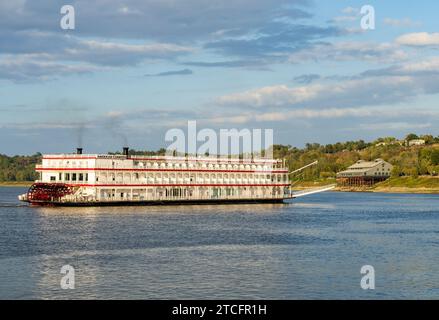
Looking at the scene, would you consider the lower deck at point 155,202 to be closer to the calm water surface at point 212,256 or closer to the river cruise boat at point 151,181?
the river cruise boat at point 151,181

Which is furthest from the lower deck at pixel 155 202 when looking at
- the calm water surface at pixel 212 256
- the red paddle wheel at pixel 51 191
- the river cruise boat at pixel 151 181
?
the calm water surface at pixel 212 256

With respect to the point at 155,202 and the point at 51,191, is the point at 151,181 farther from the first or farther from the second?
the point at 51,191

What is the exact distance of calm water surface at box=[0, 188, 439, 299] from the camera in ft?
155

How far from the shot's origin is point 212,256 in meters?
61.6

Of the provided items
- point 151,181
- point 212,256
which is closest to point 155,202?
point 151,181

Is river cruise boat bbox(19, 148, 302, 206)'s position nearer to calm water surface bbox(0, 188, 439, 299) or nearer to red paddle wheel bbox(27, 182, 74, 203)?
red paddle wheel bbox(27, 182, 74, 203)

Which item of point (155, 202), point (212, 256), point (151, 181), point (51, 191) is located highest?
point (151, 181)

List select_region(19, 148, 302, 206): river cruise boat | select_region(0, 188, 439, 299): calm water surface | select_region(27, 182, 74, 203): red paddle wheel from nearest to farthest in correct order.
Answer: select_region(0, 188, 439, 299): calm water surface
select_region(27, 182, 74, 203): red paddle wheel
select_region(19, 148, 302, 206): river cruise boat

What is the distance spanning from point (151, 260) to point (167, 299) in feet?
48.4

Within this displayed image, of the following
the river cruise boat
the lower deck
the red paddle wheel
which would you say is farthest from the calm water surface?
the river cruise boat

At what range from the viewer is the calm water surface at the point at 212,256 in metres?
47.1
